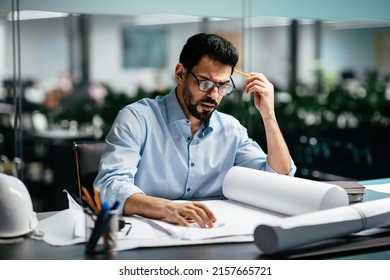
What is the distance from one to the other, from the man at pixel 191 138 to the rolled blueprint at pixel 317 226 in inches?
21.9

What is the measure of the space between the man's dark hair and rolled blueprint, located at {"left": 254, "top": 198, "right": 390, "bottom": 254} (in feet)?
2.27

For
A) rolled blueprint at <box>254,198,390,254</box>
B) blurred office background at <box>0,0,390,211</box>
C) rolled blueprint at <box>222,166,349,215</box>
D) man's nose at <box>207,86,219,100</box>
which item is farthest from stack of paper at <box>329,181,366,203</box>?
blurred office background at <box>0,0,390,211</box>

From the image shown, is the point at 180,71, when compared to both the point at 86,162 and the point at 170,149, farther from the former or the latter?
the point at 86,162

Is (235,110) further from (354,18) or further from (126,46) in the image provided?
(126,46)

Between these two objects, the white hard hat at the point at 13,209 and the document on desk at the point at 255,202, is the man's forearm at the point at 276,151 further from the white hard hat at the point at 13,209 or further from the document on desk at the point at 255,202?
the white hard hat at the point at 13,209

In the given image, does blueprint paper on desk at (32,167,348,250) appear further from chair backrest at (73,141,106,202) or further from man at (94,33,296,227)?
chair backrest at (73,141,106,202)

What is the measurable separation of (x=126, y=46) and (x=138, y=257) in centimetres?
974

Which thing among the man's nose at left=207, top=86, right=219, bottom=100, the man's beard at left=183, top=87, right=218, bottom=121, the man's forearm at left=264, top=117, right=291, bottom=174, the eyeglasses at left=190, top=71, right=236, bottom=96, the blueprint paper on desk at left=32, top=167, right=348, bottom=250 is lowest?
the blueprint paper on desk at left=32, top=167, right=348, bottom=250

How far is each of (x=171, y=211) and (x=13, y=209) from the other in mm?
394

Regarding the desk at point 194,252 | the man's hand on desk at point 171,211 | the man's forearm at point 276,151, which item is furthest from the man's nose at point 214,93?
the desk at point 194,252

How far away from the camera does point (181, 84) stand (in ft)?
6.88

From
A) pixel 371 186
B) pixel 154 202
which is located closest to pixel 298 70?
pixel 371 186

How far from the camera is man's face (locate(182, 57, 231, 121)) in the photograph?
1910 millimetres

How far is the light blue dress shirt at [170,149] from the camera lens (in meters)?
1.99
